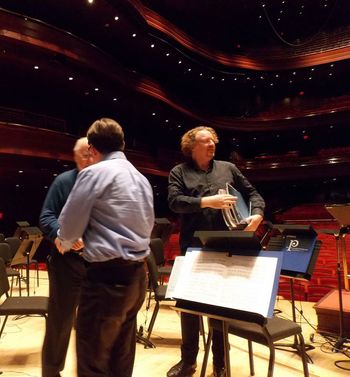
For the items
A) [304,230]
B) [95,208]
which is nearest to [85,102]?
[304,230]

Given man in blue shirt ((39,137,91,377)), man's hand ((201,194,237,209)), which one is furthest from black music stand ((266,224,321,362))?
man in blue shirt ((39,137,91,377))

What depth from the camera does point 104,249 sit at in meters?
1.49

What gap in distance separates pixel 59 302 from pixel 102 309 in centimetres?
81

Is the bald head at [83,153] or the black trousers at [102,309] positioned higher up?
the bald head at [83,153]

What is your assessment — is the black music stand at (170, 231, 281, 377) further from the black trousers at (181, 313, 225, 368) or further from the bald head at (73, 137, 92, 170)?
the bald head at (73, 137, 92, 170)

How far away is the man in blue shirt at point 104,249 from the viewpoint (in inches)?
59.1

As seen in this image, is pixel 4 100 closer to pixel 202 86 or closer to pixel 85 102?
pixel 85 102

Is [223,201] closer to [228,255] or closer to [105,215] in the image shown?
[228,255]

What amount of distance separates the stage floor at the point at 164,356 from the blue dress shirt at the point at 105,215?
4.93 ft

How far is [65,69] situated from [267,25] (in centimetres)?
1034

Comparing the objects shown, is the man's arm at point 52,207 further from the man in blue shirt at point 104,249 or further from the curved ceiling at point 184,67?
the curved ceiling at point 184,67

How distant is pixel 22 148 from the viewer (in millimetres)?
8977

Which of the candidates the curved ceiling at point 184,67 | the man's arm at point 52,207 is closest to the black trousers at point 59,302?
the man's arm at point 52,207

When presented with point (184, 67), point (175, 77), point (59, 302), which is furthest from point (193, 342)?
point (175, 77)
